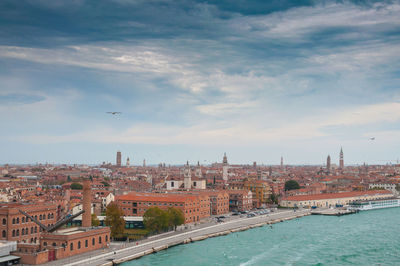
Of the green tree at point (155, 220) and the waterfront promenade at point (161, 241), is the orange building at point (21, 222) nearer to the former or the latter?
the waterfront promenade at point (161, 241)

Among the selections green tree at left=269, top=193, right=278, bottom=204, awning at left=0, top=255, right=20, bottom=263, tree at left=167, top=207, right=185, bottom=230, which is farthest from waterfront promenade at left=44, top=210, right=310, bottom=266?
green tree at left=269, top=193, right=278, bottom=204

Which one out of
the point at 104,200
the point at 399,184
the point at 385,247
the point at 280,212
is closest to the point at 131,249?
the point at 385,247

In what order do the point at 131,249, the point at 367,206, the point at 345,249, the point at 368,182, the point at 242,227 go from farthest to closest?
the point at 368,182
the point at 367,206
the point at 242,227
the point at 345,249
the point at 131,249

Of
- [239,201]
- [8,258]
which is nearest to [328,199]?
[239,201]

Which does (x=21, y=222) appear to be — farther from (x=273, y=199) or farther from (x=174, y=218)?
(x=273, y=199)

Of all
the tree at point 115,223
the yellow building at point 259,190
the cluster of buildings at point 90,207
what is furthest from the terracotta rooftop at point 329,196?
the tree at point 115,223

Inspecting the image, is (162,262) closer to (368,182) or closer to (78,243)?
(78,243)
